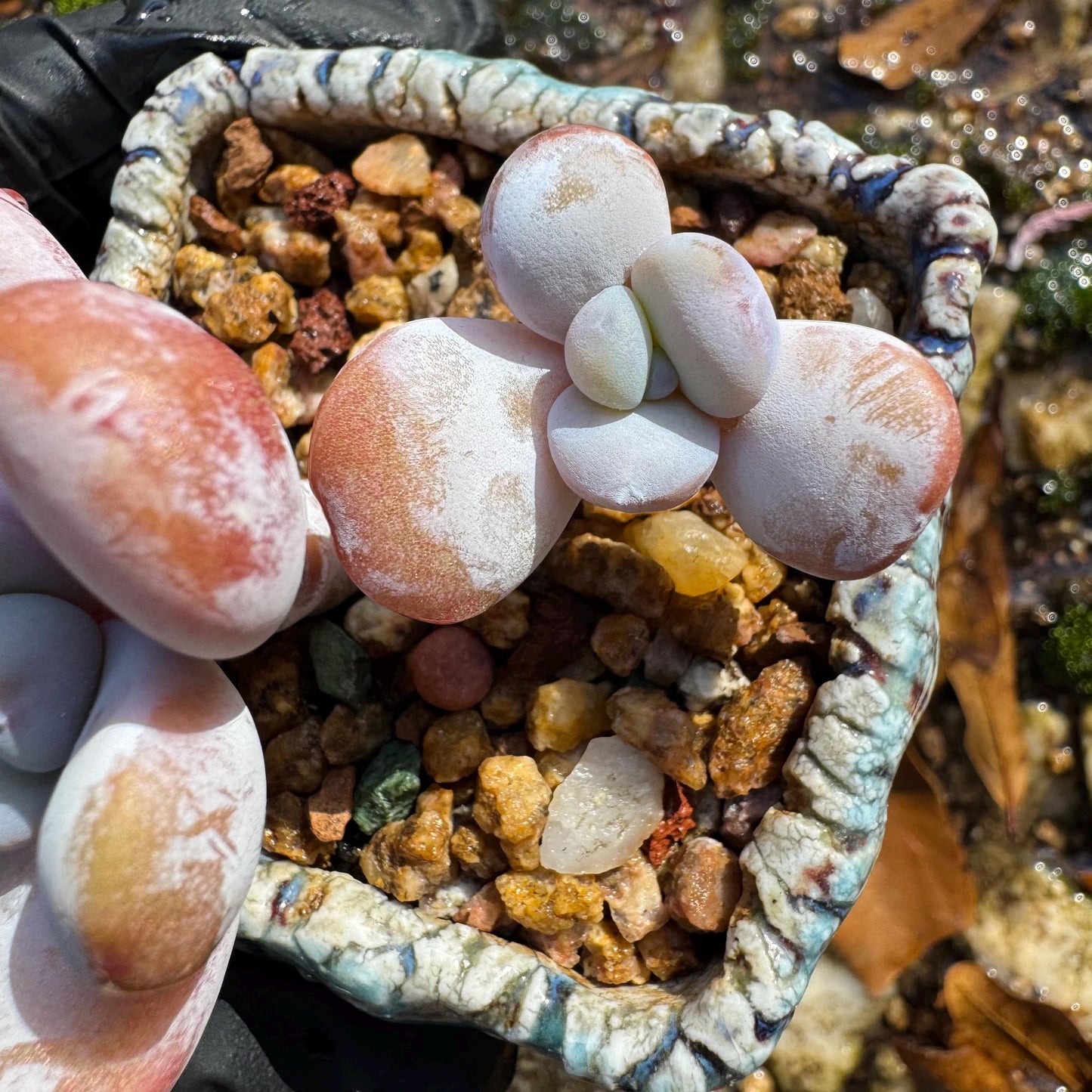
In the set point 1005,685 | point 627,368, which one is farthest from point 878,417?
point 1005,685

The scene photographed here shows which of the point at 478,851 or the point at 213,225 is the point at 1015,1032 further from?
the point at 213,225

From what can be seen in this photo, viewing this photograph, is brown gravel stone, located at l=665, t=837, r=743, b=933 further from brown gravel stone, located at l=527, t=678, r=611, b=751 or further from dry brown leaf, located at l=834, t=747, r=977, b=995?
dry brown leaf, located at l=834, t=747, r=977, b=995

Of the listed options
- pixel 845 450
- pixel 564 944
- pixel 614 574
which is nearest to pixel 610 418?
pixel 845 450

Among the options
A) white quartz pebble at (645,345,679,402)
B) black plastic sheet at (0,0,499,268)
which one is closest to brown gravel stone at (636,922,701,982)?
white quartz pebble at (645,345,679,402)

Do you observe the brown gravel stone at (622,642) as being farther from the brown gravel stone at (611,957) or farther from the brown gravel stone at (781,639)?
the brown gravel stone at (611,957)

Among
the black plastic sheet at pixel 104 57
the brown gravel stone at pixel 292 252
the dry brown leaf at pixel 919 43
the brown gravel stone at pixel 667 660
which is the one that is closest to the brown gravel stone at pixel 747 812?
the brown gravel stone at pixel 667 660

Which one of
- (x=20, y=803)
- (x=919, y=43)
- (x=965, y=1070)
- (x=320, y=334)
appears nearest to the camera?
(x=20, y=803)

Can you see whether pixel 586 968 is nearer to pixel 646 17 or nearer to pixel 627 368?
pixel 627 368
